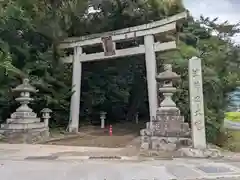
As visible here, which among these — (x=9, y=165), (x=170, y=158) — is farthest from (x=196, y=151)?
(x=9, y=165)

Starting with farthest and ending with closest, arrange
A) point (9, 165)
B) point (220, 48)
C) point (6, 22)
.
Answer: point (220, 48), point (6, 22), point (9, 165)

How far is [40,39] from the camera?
482 inches

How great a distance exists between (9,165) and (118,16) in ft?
31.3

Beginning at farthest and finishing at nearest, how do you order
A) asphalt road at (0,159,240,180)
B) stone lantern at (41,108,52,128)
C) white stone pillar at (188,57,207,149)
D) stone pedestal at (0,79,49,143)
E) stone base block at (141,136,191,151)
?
stone lantern at (41,108,52,128) → stone pedestal at (0,79,49,143) → stone base block at (141,136,191,151) → white stone pillar at (188,57,207,149) → asphalt road at (0,159,240,180)

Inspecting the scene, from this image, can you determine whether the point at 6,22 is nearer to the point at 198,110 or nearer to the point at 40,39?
the point at 40,39

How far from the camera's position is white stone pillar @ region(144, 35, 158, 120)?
1045cm

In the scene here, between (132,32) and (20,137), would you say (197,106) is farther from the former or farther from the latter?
(20,137)

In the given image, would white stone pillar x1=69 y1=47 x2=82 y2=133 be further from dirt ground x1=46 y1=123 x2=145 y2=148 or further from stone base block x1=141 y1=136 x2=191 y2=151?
stone base block x1=141 y1=136 x2=191 y2=151

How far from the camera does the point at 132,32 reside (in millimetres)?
11219

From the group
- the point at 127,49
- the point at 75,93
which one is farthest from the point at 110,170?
the point at 75,93

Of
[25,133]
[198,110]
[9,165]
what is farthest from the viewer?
[25,133]

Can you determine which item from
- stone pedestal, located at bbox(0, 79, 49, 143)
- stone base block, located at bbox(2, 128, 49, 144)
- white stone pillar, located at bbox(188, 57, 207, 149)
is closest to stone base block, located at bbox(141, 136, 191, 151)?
white stone pillar, located at bbox(188, 57, 207, 149)

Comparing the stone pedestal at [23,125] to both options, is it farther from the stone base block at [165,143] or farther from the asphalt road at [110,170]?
the stone base block at [165,143]

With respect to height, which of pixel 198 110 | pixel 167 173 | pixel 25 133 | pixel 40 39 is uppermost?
pixel 40 39
